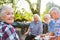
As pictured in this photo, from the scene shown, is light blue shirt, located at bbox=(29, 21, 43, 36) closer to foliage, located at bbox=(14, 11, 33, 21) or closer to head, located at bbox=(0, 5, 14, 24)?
foliage, located at bbox=(14, 11, 33, 21)

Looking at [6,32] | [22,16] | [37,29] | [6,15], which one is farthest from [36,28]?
[6,32]

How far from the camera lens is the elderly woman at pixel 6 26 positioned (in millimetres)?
2113

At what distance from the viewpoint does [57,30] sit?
2.78 metres

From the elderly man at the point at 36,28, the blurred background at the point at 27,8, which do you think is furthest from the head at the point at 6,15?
the blurred background at the point at 27,8

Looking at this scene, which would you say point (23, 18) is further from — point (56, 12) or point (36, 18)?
point (56, 12)

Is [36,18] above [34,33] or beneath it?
above

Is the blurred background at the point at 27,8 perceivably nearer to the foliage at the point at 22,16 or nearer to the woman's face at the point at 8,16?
the foliage at the point at 22,16

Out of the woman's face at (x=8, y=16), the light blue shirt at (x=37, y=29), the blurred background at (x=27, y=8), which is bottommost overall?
the light blue shirt at (x=37, y=29)

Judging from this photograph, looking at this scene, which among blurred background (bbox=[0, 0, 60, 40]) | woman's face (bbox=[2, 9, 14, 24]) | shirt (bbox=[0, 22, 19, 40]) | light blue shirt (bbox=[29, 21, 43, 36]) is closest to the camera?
shirt (bbox=[0, 22, 19, 40])

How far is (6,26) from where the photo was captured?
2.15m

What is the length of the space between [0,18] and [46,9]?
5.57 metres

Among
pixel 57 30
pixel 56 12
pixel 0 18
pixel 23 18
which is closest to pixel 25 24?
pixel 23 18

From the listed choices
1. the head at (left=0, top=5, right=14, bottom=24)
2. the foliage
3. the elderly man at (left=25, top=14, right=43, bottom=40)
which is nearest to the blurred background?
the foliage

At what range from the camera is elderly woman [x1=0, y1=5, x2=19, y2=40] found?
211cm
